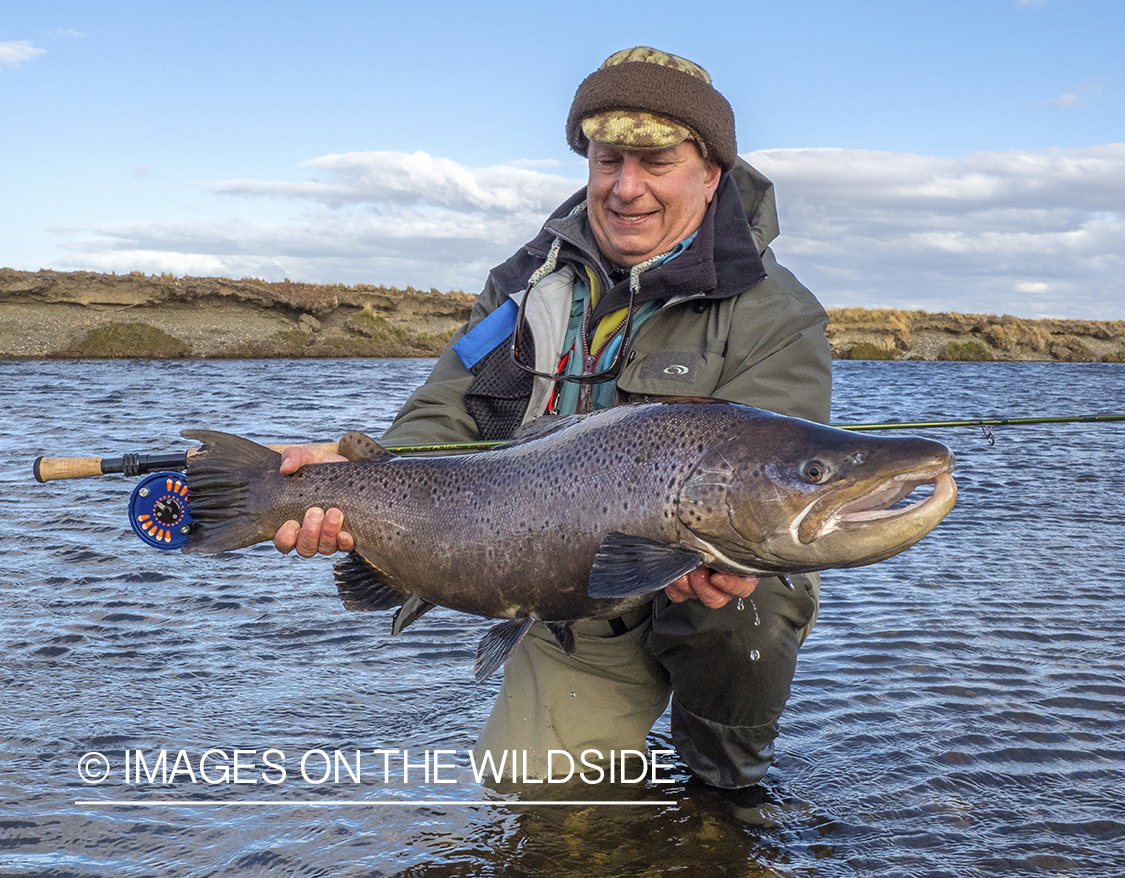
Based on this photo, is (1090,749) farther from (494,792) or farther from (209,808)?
(209,808)

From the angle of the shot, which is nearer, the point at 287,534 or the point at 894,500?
the point at 894,500

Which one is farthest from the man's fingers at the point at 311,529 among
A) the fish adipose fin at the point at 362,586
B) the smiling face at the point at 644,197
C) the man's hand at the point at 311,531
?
the smiling face at the point at 644,197

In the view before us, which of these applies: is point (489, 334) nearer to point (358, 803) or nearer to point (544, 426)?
point (544, 426)

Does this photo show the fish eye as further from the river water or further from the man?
the river water

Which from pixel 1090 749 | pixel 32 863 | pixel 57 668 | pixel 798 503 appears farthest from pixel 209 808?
pixel 1090 749

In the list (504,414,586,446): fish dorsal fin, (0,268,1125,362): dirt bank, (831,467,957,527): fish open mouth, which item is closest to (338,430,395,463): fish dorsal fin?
(504,414,586,446): fish dorsal fin

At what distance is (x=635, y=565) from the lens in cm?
276

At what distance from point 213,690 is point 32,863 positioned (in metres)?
1.51

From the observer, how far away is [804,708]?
15.1ft

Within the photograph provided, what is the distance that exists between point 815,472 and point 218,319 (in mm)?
41545

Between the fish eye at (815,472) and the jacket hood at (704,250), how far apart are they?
1144 millimetres

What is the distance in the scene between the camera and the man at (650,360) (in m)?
3.58

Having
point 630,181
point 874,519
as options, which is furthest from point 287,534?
point 874,519

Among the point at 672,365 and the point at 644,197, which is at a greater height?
the point at 644,197
